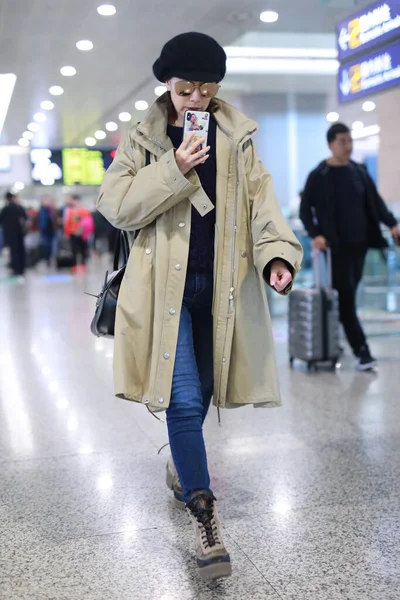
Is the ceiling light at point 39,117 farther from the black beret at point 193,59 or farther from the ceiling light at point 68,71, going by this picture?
the black beret at point 193,59

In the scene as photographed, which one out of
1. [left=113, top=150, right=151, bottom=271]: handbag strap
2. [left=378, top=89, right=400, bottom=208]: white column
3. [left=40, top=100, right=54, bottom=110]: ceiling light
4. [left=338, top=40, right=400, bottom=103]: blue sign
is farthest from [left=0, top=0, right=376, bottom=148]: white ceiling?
[left=113, top=150, right=151, bottom=271]: handbag strap

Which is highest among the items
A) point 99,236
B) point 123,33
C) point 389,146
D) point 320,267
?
point 123,33

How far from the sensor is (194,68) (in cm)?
239

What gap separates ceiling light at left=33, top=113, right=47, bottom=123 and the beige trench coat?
13384 mm

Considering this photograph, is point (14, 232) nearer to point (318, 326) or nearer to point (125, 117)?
point (125, 117)

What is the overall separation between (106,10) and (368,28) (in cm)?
342

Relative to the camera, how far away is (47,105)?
555 inches

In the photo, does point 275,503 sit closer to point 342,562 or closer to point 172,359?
point 342,562

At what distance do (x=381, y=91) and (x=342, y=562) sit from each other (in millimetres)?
3583

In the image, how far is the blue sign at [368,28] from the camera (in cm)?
487

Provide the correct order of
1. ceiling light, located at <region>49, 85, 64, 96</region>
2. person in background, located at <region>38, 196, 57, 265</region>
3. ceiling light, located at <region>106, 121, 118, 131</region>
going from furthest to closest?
person in background, located at <region>38, 196, 57, 265</region>, ceiling light, located at <region>106, 121, 118, 131</region>, ceiling light, located at <region>49, 85, 64, 96</region>

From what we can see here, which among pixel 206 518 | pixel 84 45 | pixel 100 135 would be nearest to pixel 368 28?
pixel 206 518

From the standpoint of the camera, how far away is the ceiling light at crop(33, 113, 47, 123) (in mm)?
15283

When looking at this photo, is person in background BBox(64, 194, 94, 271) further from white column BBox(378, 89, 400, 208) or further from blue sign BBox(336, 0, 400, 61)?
blue sign BBox(336, 0, 400, 61)
